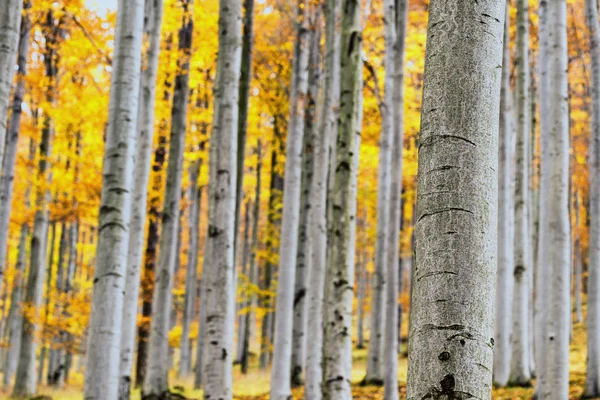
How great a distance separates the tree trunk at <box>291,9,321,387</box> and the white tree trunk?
5344 millimetres

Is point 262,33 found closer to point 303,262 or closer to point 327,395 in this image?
point 303,262

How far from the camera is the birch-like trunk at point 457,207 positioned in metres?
1.40

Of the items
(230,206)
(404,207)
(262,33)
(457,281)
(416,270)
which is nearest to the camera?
(457,281)

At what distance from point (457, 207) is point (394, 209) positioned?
24.7 ft

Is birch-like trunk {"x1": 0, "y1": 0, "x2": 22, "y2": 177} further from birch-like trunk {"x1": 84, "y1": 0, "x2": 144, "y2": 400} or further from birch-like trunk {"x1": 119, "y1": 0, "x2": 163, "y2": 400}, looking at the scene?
birch-like trunk {"x1": 119, "y1": 0, "x2": 163, "y2": 400}

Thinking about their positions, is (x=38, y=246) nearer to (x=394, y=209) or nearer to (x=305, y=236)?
(x=305, y=236)

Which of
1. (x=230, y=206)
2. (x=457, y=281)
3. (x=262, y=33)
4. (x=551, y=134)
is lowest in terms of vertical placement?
(x=457, y=281)

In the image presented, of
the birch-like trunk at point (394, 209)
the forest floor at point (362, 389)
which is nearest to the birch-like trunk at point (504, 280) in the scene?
the forest floor at point (362, 389)

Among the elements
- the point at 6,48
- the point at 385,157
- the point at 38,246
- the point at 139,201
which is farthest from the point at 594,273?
the point at 38,246

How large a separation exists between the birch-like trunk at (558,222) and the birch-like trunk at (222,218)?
3331 millimetres

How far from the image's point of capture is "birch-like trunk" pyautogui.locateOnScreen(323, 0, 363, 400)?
17.1ft

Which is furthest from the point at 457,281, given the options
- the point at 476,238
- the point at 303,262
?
the point at 303,262

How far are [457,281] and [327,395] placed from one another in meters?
4.08

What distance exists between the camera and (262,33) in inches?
567
